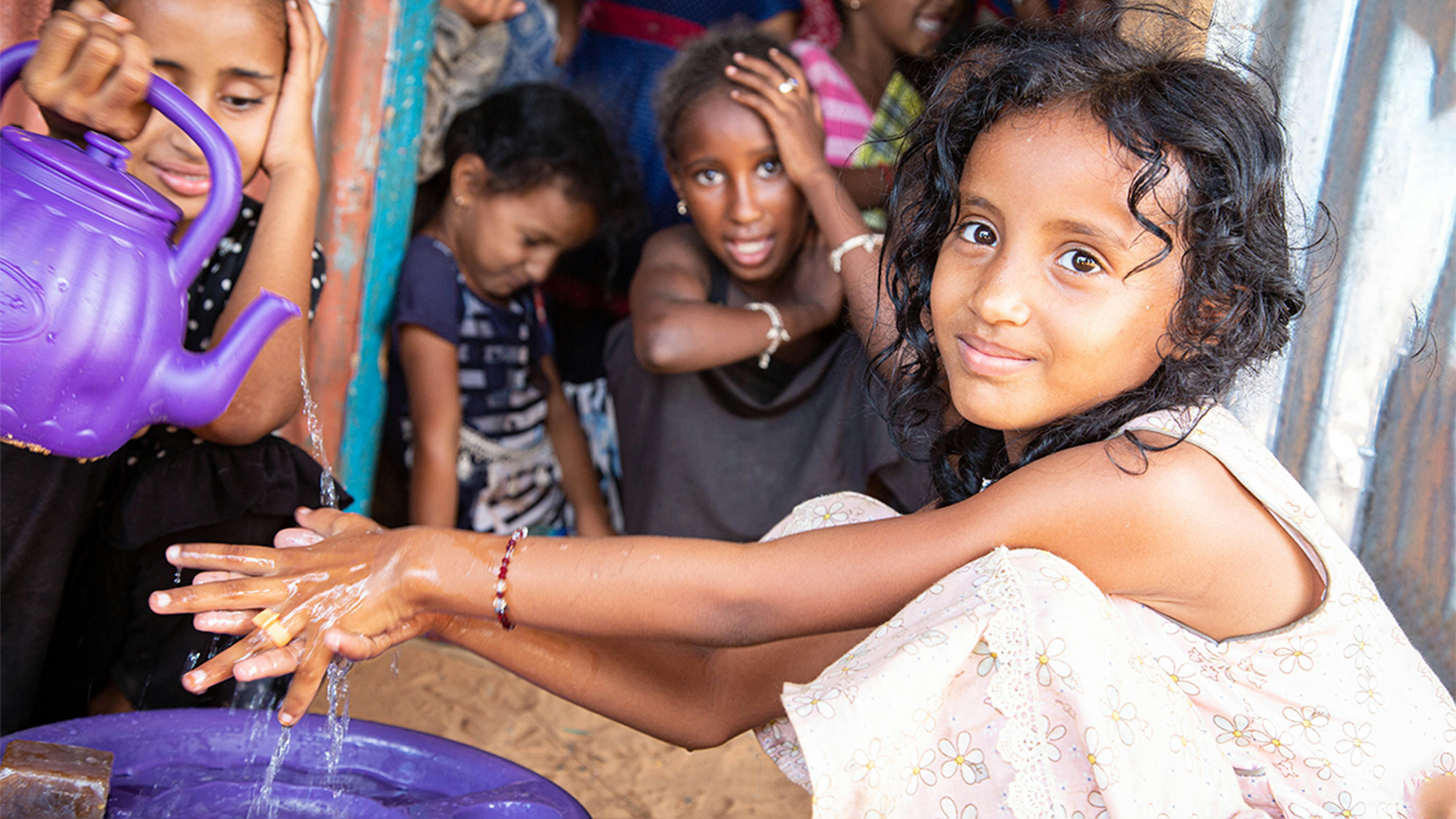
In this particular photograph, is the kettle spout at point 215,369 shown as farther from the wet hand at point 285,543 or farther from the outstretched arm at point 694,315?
the outstretched arm at point 694,315

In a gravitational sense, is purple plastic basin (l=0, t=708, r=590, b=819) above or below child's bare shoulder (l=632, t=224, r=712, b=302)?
below

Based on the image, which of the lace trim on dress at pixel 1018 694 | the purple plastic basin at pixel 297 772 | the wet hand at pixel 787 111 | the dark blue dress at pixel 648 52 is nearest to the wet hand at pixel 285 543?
the purple plastic basin at pixel 297 772

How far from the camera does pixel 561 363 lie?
3205mm

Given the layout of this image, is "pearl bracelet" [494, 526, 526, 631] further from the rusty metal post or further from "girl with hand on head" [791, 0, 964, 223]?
"girl with hand on head" [791, 0, 964, 223]

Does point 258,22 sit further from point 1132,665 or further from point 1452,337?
point 1452,337

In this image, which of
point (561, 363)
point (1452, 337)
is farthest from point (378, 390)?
point (1452, 337)

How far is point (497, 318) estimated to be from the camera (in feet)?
9.16

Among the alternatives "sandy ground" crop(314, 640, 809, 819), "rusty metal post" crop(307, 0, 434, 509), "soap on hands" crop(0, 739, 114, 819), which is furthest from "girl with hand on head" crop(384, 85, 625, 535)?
"soap on hands" crop(0, 739, 114, 819)

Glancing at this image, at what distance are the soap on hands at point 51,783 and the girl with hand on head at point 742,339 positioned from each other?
146cm

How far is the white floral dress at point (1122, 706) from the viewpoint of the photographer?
1203mm

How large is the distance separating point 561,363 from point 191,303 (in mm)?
1497

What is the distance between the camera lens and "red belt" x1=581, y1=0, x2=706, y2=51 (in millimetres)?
3225

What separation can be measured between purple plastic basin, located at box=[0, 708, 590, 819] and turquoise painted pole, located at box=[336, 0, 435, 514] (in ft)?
3.66

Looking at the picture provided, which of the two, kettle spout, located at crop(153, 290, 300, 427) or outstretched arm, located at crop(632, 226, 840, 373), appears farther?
outstretched arm, located at crop(632, 226, 840, 373)
